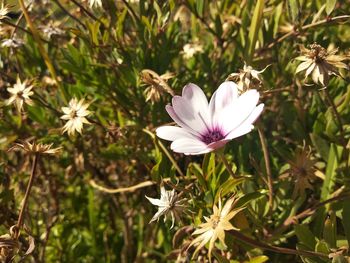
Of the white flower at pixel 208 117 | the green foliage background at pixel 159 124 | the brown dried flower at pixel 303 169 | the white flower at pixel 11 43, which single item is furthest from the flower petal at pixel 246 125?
the white flower at pixel 11 43

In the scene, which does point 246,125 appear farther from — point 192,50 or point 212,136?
A: point 192,50

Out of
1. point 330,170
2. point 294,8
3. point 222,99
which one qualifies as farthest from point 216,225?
point 294,8

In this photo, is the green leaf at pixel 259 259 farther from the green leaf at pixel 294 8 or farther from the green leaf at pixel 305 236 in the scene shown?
the green leaf at pixel 294 8

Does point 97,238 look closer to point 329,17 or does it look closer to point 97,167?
point 97,167

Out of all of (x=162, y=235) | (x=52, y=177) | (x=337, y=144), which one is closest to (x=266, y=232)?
(x=337, y=144)

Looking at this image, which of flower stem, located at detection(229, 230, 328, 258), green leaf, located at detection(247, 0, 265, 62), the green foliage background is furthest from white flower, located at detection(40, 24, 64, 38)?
flower stem, located at detection(229, 230, 328, 258)

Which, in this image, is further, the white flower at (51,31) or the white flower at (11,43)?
the white flower at (51,31)

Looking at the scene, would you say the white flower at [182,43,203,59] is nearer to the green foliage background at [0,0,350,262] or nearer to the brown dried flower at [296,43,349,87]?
the green foliage background at [0,0,350,262]
